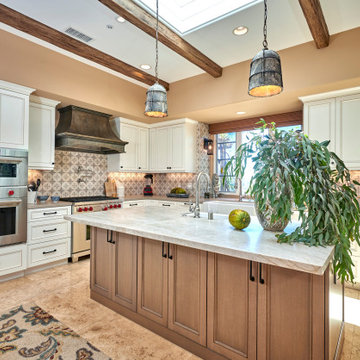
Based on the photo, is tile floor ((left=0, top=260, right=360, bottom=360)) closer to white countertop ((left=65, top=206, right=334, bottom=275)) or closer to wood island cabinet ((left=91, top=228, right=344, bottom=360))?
wood island cabinet ((left=91, top=228, right=344, bottom=360))

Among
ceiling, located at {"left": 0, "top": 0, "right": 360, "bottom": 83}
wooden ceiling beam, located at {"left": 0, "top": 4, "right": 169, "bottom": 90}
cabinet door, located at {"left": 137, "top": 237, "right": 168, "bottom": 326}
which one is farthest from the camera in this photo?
wooden ceiling beam, located at {"left": 0, "top": 4, "right": 169, "bottom": 90}

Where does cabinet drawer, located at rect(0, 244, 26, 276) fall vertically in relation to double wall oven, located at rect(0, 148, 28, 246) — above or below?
below

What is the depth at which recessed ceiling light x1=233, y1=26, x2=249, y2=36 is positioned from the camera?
9.88 ft

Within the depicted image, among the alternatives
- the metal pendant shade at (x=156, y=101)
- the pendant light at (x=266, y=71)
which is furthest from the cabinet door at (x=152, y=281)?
the pendant light at (x=266, y=71)

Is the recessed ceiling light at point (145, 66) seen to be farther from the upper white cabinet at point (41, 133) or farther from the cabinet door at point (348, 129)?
the cabinet door at point (348, 129)

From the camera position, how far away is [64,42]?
3.34m

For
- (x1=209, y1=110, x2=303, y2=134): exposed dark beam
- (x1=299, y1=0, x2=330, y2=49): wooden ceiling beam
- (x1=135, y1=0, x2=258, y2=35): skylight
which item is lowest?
(x1=209, y1=110, x2=303, y2=134): exposed dark beam

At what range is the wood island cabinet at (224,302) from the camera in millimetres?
1380

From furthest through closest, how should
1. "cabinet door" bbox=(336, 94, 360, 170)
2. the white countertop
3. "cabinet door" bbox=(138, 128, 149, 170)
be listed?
"cabinet door" bbox=(138, 128, 149, 170) → "cabinet door" bbox=(336, 94, 360, 170) → the white countertop

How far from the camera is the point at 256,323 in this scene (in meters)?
1.51

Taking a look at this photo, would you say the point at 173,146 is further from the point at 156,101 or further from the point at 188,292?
the point at 188,292

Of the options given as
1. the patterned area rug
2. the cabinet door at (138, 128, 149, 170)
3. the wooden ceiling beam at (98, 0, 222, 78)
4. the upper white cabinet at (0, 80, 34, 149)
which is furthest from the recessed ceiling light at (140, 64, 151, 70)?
the patterned area rug

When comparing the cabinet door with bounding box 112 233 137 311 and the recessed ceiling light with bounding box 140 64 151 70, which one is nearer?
the cabinet door with bounding box 112 233 137 311

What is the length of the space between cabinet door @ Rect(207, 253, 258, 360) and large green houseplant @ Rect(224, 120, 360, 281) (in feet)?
1.16
